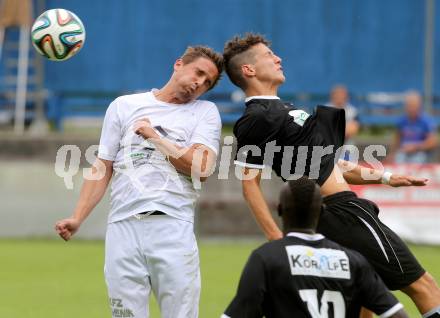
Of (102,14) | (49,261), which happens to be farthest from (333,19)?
(49,261)

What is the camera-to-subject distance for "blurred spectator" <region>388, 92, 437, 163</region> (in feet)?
56.9

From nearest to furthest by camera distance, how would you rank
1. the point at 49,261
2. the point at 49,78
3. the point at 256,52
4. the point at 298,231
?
the point at 298,231 → the point at 256,52 → the point at 49,261 → the point at 49,78

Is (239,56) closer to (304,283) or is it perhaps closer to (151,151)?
(151,151)

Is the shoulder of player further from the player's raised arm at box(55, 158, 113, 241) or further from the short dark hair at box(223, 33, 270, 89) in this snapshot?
the player's raised arm at box(55, 158, 113, 241)

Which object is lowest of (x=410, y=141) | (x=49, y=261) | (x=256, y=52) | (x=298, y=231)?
(x=49, y=261)

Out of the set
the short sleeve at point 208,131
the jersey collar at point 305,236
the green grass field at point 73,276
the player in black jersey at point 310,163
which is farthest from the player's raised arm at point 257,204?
the green grass field at point 73,276

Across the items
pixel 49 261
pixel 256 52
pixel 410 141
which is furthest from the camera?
pixel 410 141

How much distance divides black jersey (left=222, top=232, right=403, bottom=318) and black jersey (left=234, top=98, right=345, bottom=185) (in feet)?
6.13

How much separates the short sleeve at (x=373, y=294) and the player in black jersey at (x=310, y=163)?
1.61 meters

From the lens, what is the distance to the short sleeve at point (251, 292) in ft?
17.5

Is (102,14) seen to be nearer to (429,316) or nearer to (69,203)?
(69,203)

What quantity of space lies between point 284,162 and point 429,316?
1.45 m

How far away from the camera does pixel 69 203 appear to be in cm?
1750

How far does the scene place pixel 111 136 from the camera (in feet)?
23.2
